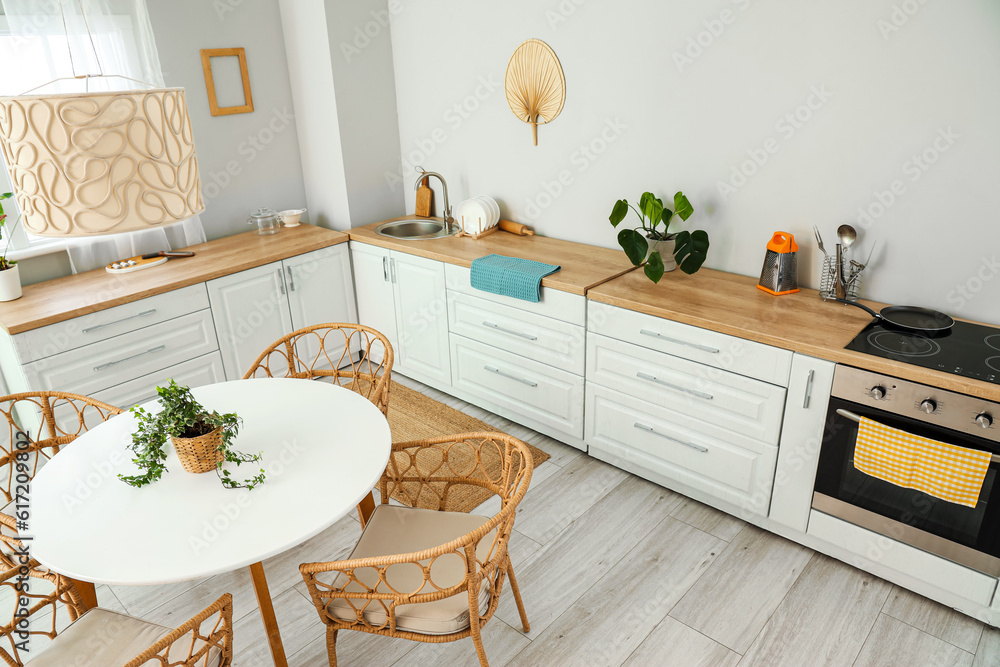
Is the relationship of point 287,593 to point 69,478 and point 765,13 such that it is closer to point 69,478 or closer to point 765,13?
point 69,478

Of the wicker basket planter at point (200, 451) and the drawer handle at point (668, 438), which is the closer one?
the wicker basket planter at point (200, 451)

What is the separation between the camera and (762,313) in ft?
7.93

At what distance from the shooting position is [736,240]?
9.26 feet

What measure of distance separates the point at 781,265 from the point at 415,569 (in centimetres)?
177

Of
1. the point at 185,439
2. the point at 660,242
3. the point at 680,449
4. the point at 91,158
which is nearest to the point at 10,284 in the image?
the point at 185,439

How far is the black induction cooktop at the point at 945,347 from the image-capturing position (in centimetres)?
197

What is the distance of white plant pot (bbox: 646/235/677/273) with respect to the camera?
2818 mm

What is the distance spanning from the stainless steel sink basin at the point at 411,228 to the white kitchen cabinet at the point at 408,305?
218 mm

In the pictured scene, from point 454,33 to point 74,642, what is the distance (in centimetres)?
315

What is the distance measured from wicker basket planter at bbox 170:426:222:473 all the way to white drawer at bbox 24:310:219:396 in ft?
4.54

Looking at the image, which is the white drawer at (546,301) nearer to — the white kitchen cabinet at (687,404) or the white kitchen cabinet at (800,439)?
the white kitchen cabinet at (687,404)

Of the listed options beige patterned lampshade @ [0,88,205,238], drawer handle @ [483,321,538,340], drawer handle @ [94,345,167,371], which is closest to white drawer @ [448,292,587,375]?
drawer handle @ [483,321,538,340]

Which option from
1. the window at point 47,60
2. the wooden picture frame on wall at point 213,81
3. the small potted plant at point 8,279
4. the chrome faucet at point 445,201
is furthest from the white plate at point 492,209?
the small potted plant at point 8,279

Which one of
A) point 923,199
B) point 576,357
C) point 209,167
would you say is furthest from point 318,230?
point 923,199
